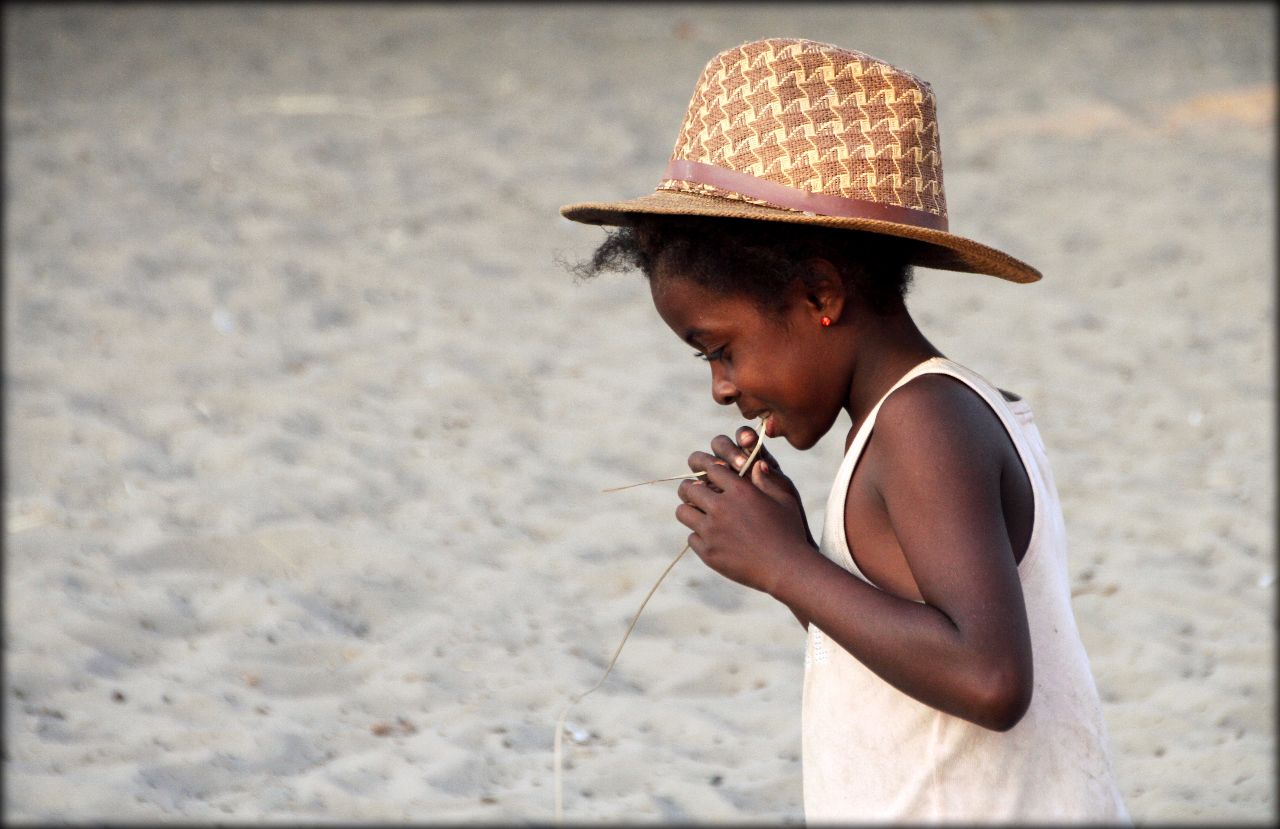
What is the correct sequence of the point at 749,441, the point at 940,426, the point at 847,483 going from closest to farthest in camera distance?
1. the point at 940,426
2. the point at 847,483
3. the point at 749,441

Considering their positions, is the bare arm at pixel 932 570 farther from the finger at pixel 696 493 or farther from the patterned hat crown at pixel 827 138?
the patterned hat crown at pixel 827 138

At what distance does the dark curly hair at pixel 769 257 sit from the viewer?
6.21ft

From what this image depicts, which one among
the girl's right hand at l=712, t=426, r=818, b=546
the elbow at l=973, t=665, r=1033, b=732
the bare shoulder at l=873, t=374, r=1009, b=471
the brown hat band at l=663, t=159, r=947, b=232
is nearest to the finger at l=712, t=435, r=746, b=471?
the girl's right hand at l=712, t=426, r=818, b=546

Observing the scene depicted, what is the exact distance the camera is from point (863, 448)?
1.78 metres

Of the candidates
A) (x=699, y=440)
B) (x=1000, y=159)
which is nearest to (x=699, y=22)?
(x=1000, y=159)

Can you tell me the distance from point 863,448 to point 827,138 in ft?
1.43

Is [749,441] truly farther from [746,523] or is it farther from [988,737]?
[988,737]

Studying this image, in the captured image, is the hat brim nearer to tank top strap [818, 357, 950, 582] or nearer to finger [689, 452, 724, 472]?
tank top strap [818, 357, 950, 582]

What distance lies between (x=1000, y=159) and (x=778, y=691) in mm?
4995

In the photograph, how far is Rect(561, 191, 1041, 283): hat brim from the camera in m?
1.83

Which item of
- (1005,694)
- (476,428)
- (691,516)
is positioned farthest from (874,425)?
(476,428)

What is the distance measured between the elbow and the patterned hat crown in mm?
644

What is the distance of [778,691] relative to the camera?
351 cm

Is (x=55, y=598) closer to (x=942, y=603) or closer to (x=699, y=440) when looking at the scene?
(x=699, y=440)
